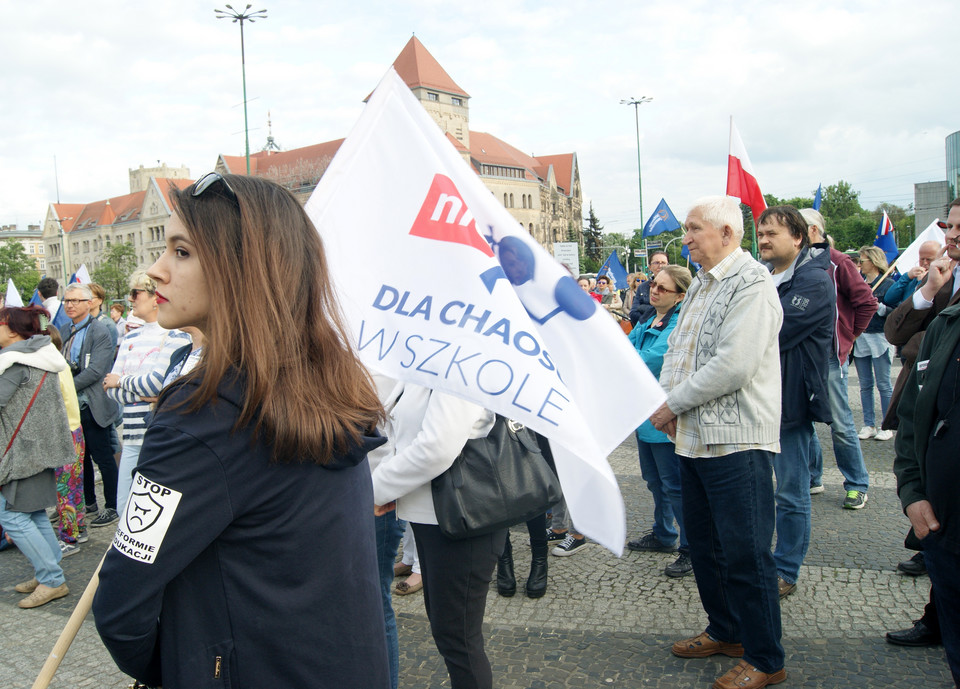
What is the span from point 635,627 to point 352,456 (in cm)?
280

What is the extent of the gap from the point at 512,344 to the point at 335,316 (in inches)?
25.5

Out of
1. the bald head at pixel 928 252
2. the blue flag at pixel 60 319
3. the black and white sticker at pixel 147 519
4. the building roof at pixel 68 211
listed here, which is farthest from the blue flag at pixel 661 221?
the building roof at pixel 68 211

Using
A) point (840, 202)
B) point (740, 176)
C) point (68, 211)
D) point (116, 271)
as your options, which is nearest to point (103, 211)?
point (68, 211)

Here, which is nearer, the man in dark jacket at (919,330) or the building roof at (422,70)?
the man in dark jacket at (919,330)

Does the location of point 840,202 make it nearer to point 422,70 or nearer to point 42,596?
point 422,70

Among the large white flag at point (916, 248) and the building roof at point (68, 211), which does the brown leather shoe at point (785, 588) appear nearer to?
the large white flag at point (916, 248)

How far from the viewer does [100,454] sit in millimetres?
6398

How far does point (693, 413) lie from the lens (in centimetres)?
317

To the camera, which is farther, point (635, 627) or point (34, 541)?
point (34, 541)

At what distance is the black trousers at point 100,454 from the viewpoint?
250 inches

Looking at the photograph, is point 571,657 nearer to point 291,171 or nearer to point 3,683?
point 3,683

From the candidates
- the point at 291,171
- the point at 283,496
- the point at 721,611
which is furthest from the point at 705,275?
the point at 291,171

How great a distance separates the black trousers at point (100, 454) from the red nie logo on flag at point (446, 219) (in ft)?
17.2

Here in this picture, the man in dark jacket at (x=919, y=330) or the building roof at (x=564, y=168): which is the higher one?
the building roof at (x=564, y=168)
